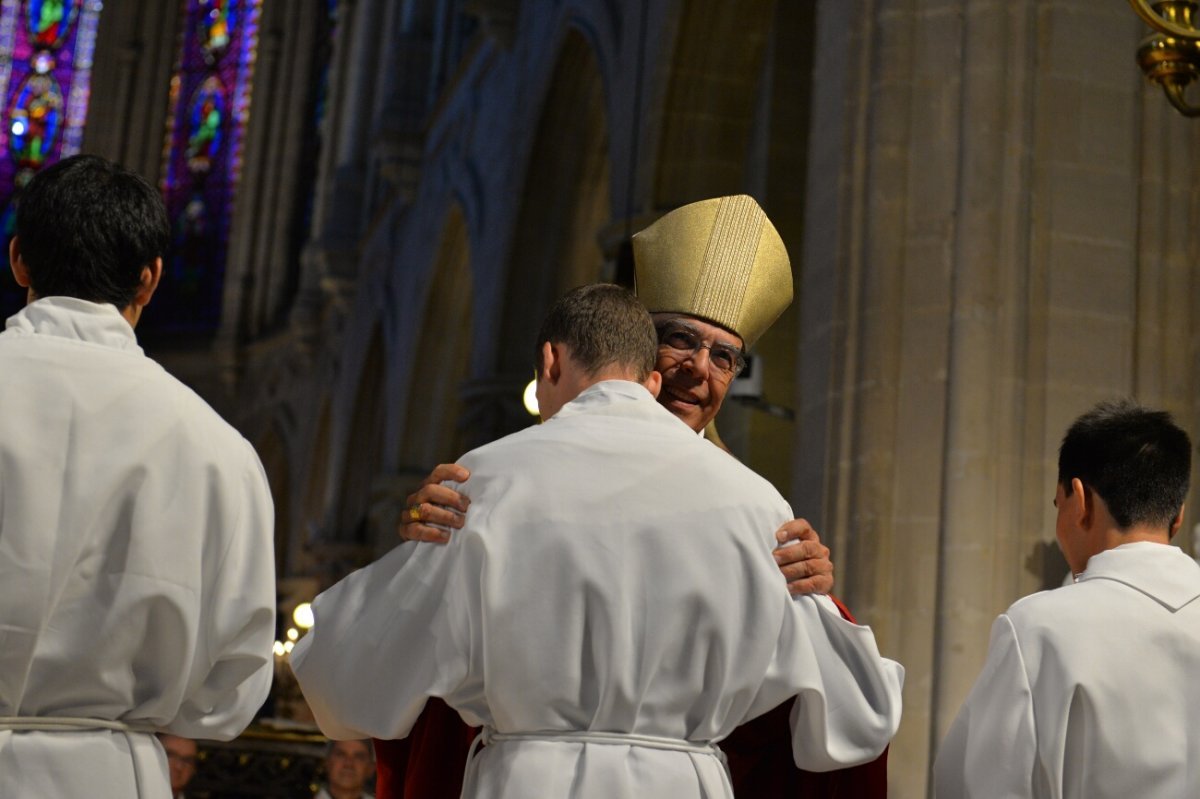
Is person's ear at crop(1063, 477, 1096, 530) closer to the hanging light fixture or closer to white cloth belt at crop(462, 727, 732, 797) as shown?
white cloth belt at crop(462, 727, 732, 797)

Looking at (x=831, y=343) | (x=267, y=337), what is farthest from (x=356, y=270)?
(x=831, y=343)

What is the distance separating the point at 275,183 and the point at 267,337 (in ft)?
6.96

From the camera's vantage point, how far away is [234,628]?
2689 mm

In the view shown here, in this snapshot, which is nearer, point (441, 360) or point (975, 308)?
point (975, 308)

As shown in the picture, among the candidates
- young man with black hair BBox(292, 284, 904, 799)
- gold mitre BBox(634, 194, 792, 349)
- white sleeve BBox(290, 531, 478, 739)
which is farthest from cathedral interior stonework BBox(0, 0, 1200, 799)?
white sleeve BBox(290, 531, 478, 739)

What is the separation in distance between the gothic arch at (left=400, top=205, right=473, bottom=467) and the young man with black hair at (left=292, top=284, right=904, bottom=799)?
14.2 metres

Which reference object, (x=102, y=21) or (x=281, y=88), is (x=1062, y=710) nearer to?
(x=281, y=88)

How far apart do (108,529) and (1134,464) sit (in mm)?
1692

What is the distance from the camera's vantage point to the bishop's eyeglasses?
3.69m

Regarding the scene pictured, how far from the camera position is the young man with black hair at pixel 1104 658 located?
3.04 metres

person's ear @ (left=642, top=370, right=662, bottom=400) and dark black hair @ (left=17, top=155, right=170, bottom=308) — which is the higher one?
dark black hair @ (left=17, top=155, right=170, bottom=308)

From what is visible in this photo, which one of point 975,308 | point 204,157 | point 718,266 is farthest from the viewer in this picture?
point 204,157

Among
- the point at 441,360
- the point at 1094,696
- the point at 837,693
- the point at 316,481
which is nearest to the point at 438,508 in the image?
the point at 837,693

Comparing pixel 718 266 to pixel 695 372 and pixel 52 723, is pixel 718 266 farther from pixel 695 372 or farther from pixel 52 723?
pixel 52 723
